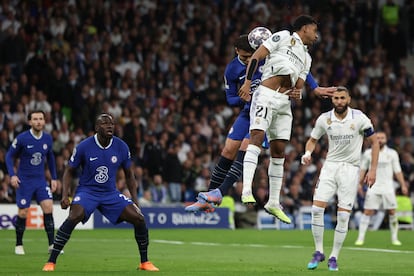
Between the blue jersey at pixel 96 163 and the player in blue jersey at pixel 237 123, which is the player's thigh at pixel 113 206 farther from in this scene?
the player in blue jersey at pixel 237 123

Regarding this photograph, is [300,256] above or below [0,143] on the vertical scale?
below

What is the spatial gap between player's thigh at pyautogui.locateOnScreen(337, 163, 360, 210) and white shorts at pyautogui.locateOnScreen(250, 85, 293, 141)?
13.3ft

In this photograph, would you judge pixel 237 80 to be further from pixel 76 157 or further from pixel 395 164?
pixel 395 164

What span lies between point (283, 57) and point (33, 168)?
8597 mm

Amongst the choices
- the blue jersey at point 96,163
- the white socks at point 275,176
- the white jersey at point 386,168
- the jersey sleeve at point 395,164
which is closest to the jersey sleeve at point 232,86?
the white socks at point 275,176

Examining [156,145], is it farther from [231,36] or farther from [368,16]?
[368,16]

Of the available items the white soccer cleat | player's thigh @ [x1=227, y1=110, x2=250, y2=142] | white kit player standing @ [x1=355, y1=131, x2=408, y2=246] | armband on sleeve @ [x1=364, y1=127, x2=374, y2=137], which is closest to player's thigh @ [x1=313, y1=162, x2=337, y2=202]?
armband on sleeve @ [x1=364, y1=127, x2=374, y2=137]

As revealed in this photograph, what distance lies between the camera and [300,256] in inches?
819

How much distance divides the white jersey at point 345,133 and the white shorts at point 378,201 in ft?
23.7

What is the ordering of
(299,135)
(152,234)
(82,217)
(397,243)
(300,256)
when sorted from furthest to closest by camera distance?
(299,135), (152,234), (397,243), (300,256), (82,217)

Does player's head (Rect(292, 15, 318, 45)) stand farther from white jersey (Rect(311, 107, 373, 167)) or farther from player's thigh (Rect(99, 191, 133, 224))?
white jersey (Rect(311, 107, 373, 167))

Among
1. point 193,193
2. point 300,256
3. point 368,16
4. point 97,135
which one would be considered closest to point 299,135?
point 193,193

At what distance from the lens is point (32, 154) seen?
2148 centimetres

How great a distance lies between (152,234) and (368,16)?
1522 cm
